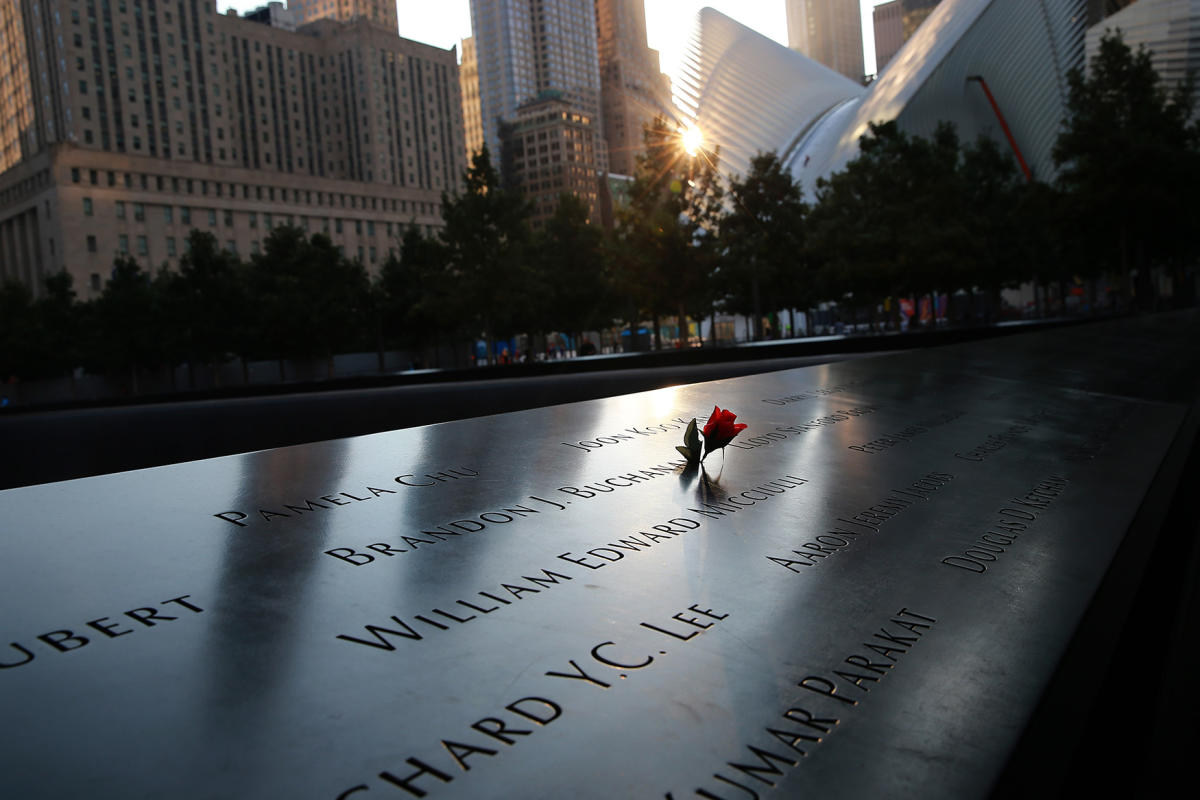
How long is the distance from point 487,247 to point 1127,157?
22.8 meters

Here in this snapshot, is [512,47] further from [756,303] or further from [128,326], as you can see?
[756,303]

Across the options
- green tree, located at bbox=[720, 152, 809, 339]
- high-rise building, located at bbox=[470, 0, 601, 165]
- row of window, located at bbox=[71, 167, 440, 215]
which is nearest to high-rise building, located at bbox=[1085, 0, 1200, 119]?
green tree, located at bbox=[720, 152, 809, 339]

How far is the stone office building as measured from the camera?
3162 inches

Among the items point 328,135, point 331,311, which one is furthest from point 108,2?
point 331,311

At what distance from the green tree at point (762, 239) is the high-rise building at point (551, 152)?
107m

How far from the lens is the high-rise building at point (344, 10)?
169875mm

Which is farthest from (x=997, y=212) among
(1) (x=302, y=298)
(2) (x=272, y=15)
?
(2) (x=272, y=15)

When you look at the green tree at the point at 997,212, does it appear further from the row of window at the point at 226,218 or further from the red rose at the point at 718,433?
the row of window at the point at 226,218

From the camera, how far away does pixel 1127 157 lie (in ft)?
96.8

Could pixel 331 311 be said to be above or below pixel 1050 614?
above

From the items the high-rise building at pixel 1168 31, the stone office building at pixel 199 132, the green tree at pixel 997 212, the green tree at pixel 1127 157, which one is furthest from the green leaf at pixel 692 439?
the stone office building at pixel 199 132

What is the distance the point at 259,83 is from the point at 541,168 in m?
45.9

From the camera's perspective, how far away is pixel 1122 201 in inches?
1188

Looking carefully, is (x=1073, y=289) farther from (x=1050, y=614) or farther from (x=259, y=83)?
(x=259, y=83)
